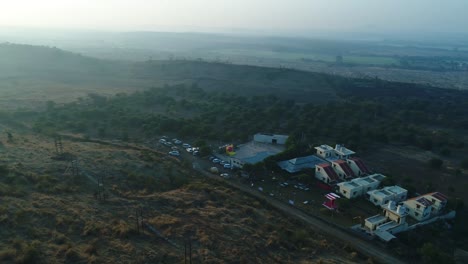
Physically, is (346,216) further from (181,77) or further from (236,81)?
(181,77)

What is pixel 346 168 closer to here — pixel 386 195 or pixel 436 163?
pixel 386 195

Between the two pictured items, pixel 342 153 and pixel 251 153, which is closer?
pixel 342 153

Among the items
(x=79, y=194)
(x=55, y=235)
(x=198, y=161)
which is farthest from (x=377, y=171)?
Result: (x=55, y=235)

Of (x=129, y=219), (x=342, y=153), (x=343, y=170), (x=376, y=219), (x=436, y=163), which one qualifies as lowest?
(x=376, y=219)

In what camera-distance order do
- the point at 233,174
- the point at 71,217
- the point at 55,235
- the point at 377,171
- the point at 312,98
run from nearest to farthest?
the point at 55,235 → the point at 71,217 → the point at 233,174 → the point at 377,171 → the point at 312,98

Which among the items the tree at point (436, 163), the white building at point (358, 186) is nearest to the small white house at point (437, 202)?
the white building at point (358, 186)

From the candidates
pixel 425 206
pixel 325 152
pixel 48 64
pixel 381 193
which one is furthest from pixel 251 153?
pixel 48 64
